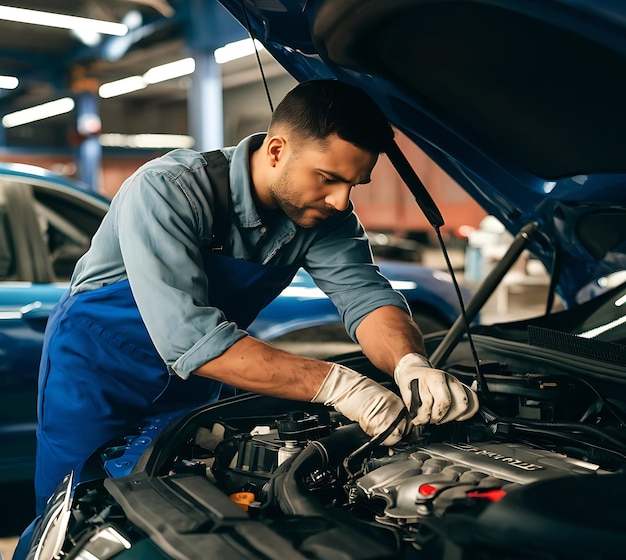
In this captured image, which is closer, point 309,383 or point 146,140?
point 309,383

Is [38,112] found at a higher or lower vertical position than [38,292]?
higher

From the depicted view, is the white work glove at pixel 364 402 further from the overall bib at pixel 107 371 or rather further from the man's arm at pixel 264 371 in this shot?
the overall bib at pixel 107 371

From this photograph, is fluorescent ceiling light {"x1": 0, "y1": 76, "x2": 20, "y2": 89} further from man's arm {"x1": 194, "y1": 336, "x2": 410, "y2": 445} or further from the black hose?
the black hose

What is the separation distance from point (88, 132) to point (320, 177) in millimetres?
13157

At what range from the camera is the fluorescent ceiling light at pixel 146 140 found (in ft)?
68.7

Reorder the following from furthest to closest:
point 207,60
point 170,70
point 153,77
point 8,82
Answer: point 8,82, point 153,77, point 170,70, point 207,60

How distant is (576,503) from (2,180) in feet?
8.32

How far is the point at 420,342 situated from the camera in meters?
1.75

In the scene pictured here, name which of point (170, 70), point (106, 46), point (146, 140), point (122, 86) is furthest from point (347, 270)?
point (146, 140)

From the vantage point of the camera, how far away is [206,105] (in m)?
9.35

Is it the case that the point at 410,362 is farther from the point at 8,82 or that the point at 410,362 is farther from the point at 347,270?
the point at 8,82

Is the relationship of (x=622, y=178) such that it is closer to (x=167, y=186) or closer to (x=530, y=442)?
(x=530, y=442)

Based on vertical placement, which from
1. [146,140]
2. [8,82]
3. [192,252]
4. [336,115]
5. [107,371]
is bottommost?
[107,371]

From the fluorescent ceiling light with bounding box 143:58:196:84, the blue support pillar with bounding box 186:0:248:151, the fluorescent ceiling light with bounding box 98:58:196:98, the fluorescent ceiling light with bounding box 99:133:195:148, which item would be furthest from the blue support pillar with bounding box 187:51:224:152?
the fluorescent ceiling light with bounding box 99:133:195:148
